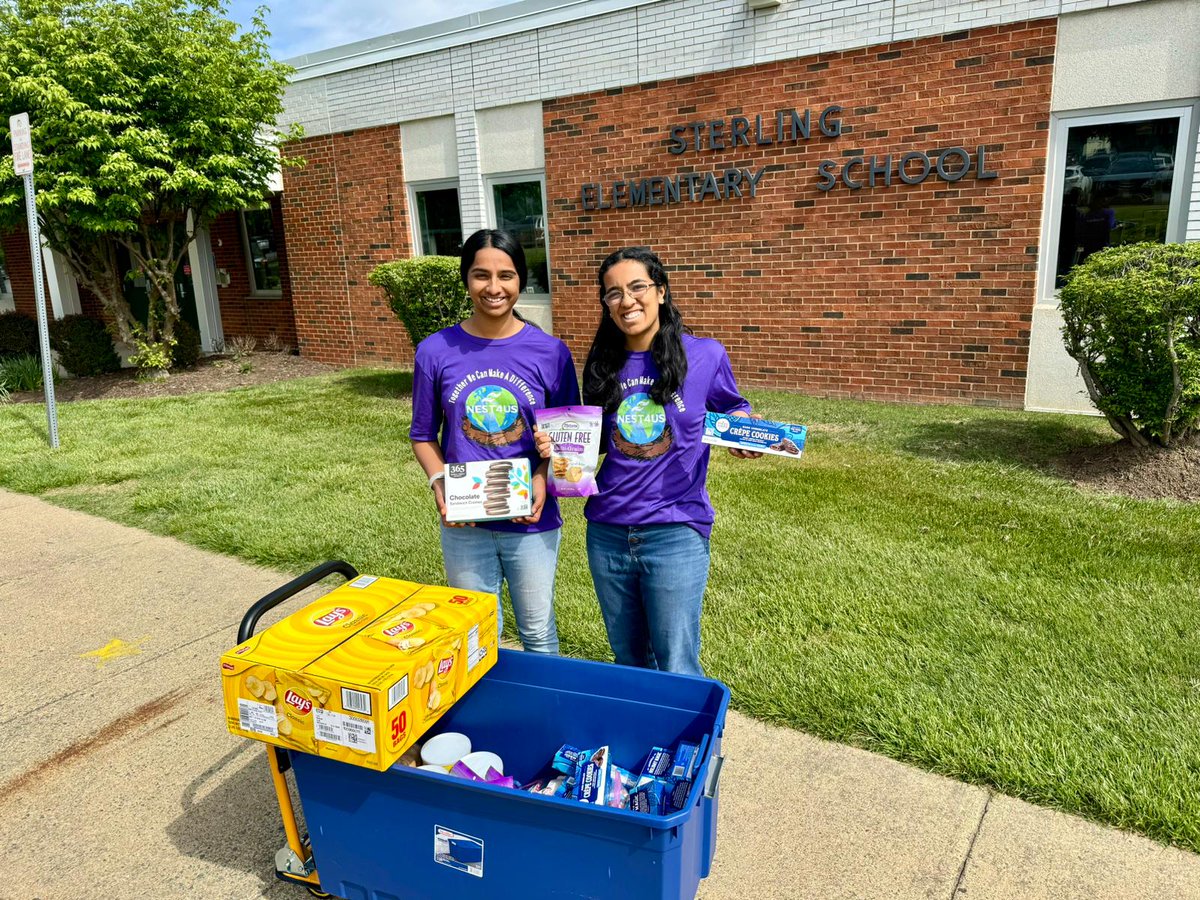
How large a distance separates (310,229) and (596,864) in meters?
12.3

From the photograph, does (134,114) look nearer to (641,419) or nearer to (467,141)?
(467,141)

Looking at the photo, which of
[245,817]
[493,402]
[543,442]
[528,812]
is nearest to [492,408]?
[493,402]

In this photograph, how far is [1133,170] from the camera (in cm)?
743

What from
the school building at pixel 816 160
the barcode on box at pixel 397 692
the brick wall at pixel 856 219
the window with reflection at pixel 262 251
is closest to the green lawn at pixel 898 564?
Result: the brick wall at pixel 856 219

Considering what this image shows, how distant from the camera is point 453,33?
10883mm

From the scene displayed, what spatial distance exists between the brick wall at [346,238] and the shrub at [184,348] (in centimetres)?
155

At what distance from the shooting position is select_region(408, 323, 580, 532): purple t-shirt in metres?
2.69

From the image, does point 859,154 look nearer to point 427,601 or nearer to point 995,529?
point 995,529

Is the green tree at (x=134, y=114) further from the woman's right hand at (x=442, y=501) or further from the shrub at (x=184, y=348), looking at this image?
the woman's right hand at (x=442, y=501)

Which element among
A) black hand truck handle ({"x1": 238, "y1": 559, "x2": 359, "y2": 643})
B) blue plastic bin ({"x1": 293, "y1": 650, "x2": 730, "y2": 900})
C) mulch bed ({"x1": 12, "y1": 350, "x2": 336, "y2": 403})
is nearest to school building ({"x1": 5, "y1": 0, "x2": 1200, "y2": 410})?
mulch bed ({"x1": 12, "y1": 350, "x2": 336, "y2": 403})

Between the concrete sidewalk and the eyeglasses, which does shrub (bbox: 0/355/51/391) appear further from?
the eyeglasses

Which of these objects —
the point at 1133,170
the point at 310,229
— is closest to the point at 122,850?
the point at 1133,170

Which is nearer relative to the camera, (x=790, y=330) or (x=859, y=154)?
(x=859, y=154)

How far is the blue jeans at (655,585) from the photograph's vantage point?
259cm
